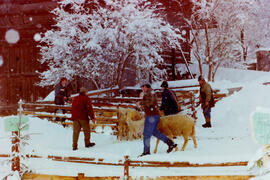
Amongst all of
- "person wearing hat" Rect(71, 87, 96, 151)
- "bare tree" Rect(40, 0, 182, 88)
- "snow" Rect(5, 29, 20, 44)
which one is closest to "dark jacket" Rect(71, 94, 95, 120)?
"person wearing hat" Rect(71, 87, 96, 151)

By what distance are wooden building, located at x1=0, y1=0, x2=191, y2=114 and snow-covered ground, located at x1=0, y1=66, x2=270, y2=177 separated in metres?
8.76

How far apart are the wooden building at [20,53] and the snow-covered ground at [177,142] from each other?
8.76m

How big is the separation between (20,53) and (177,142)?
1537 cm

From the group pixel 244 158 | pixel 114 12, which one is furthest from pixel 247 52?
pixel 244 158

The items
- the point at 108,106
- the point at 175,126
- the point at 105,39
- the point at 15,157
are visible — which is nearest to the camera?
the point at 15,157

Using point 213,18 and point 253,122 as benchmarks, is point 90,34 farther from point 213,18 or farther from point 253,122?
point 253,122

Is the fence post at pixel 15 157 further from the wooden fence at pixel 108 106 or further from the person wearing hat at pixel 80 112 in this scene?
the wooden fence at pixel 108 106

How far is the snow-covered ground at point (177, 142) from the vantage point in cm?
565

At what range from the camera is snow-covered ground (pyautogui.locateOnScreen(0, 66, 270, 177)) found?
222 inches

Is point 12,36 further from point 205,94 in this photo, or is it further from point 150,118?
point 150,118

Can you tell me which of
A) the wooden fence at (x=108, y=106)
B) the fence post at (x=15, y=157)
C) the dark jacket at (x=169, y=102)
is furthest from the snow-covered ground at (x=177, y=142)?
the dark jacket at (x=169, y=102)

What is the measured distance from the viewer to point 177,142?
9086 millimetres

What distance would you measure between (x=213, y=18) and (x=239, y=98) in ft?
33.2

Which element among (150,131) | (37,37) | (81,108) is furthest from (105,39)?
(150,131)
